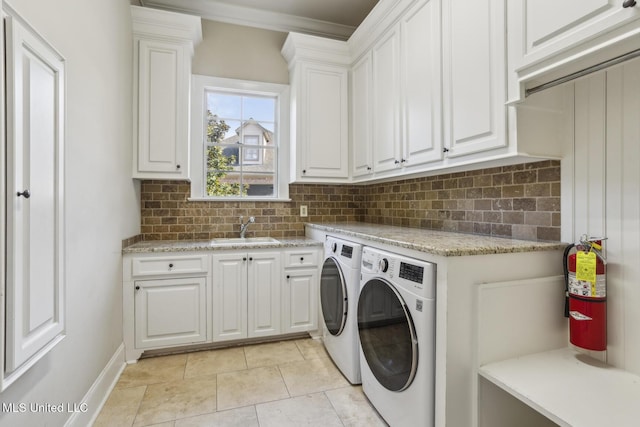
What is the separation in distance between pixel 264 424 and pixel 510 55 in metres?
2.10

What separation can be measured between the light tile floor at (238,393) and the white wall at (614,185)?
46.0 inches

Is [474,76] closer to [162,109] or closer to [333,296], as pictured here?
[333,296]

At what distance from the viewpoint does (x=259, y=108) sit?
3.18 m

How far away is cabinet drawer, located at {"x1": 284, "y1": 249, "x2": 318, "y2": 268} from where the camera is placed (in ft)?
8.58

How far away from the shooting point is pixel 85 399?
1616 mm

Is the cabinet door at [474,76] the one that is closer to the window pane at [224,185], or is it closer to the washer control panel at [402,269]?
the washer control panel at [402,269]

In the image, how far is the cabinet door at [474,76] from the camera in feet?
4.66

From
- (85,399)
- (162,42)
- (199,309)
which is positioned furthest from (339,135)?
(85,399)

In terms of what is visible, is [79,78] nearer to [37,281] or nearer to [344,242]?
[37,281]

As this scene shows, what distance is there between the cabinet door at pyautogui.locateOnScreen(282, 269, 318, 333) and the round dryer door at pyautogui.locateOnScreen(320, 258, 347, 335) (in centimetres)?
11

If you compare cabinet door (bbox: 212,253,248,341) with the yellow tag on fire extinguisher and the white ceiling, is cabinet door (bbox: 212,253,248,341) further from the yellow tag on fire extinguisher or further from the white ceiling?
the white ceiling

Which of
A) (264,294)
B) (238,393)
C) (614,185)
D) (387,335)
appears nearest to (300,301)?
(264,294)

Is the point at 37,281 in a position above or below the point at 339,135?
below

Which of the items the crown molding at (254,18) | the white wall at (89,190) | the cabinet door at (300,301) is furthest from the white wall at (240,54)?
the cabinet door at (300,301)
